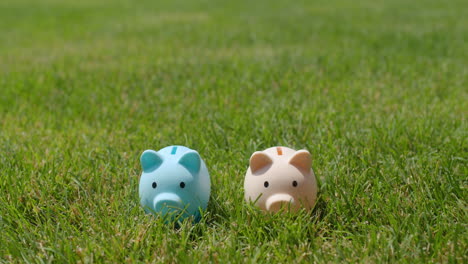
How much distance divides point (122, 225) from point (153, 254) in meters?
0.25

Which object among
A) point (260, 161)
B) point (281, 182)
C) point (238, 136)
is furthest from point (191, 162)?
point (238, 136)

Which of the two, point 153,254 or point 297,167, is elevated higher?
point 297,167

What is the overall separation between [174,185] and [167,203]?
0.29 feet

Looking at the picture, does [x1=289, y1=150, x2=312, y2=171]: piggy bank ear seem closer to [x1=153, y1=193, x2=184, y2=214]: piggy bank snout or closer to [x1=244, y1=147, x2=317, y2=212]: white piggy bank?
[x1=244, y1=147, x2=317, y2=212]: white piggy bank

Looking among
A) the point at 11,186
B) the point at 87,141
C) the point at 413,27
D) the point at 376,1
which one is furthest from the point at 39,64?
the point at 376,1

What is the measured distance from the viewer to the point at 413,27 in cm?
838

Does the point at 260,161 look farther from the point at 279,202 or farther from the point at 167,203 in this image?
the point at 167,203

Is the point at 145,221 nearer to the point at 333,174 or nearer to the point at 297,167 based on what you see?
the point at 297,167

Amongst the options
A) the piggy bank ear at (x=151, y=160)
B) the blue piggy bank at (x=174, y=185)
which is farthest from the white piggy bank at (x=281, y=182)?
the piggy bank ear at (x=151, y=160)

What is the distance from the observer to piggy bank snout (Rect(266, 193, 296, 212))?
2.20 meters

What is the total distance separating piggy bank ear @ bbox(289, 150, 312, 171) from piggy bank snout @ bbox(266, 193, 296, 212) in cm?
16

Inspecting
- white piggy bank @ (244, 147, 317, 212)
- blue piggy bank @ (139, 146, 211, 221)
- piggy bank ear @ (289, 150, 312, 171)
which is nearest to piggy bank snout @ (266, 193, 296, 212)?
white piggy bank @ (244, 147, 317, 212)

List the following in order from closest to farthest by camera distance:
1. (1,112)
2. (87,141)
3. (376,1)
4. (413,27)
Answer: (87,141) < (1,112) < (413,27) < (376,1)

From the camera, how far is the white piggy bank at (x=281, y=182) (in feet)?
7.30
